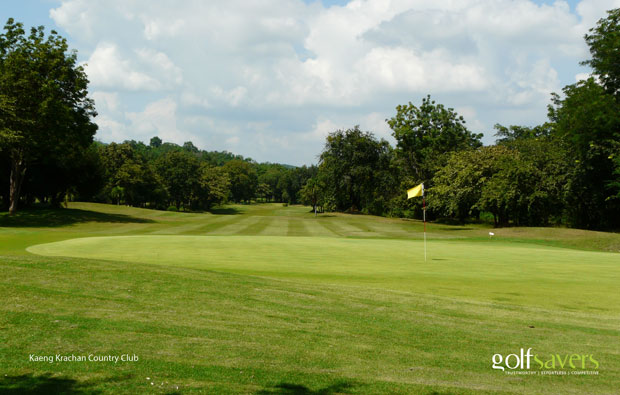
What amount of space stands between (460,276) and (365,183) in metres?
57.7

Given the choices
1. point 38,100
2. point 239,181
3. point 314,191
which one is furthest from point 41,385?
point 239,181

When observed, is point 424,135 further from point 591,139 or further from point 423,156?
point 591,139

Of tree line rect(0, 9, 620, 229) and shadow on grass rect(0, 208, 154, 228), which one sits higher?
tree line rect(0, 9, 620, 229)

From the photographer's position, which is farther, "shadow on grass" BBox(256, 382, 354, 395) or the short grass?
the short grass

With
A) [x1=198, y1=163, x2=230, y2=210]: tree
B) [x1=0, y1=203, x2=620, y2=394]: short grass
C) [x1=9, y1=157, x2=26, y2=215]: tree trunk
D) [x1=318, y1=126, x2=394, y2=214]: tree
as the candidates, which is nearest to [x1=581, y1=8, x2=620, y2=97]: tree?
[x1=318, y1=126, x2=394, y2=214]: tree

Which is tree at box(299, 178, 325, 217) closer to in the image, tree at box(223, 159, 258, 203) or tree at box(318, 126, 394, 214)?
tree at box(318, 126, 394, 214)

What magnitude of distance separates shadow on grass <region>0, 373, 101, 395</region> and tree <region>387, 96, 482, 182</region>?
212ft

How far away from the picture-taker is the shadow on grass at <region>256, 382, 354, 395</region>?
5.62 meters

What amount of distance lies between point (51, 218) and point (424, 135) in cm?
5021

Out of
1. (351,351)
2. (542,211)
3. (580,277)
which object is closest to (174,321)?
(351,351)

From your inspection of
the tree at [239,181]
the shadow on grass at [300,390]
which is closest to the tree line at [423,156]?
the shadow on grass at [300,390]

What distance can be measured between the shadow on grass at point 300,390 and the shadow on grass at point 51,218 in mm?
49141

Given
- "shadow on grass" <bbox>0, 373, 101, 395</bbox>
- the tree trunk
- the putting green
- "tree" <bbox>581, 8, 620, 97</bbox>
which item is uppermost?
"tree" <bbox>581, 8, 620, 97</bbox>

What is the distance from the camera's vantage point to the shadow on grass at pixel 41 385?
5258 millimetres
